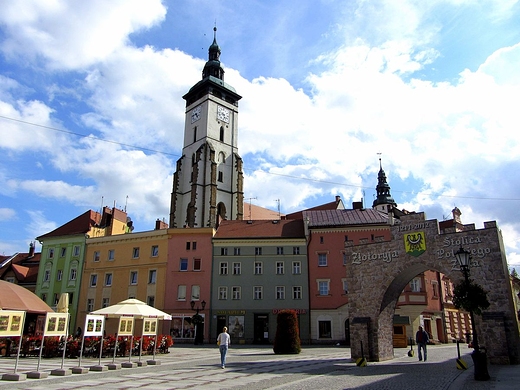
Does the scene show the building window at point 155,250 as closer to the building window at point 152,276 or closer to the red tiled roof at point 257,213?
the building window at point 152,276

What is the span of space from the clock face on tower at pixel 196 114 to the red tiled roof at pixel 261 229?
3072cm

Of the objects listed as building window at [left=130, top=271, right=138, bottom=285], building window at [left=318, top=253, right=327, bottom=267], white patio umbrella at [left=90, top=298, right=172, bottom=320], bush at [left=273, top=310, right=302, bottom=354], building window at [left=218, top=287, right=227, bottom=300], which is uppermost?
building window at [left=318, top=253, right=327, bottom=267]

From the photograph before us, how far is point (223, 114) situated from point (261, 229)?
33.5 m

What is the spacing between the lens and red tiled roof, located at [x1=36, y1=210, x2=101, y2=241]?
5046 centimetres

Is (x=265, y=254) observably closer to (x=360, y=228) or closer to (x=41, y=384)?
(x=360, y=228)

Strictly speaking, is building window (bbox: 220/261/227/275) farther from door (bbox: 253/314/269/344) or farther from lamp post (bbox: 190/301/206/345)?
door (bbox: 253/314/269/344)

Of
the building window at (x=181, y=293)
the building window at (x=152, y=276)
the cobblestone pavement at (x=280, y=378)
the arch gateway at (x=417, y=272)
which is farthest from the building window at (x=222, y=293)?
the cobblestone pavement at (x=280, y=378)

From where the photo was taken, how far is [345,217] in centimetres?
4494

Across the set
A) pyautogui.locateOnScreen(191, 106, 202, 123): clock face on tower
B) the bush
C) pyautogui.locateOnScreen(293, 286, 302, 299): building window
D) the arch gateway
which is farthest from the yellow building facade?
pyautogui.locateOnScreen(191, 106, 202, 123): clock face on tower

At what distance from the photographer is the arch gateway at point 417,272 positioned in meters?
18.3

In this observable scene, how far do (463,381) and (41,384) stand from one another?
12984 mm

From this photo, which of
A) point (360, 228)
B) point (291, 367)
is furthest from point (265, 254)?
point (291, 367)

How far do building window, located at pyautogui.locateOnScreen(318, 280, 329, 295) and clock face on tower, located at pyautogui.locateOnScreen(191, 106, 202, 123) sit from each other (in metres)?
40.7

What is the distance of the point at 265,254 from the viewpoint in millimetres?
42562
